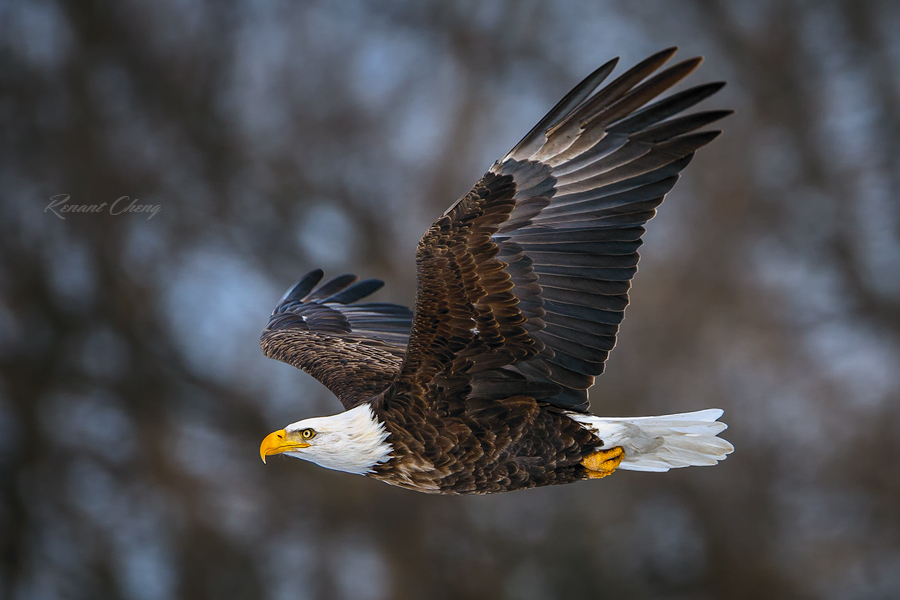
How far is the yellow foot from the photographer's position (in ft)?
14.1

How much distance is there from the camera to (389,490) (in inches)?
449

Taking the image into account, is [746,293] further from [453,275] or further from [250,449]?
[453,275]

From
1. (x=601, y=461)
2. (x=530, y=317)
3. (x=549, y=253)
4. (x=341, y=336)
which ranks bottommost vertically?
(x=601, y=461)

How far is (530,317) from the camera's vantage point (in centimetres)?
412

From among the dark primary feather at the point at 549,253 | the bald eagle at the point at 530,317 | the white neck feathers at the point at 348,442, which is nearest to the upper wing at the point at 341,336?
the white neck feathers at the point at 348,442

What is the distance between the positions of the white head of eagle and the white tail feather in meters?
0.79

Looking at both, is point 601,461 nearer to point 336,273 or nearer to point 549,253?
point 549,253

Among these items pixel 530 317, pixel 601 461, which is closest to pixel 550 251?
pixel 530 317

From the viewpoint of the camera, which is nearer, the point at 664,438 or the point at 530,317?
the point at 530,317

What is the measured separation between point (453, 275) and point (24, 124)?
1093 cm

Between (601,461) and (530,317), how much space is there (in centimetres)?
68

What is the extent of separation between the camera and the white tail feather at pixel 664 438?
432cm

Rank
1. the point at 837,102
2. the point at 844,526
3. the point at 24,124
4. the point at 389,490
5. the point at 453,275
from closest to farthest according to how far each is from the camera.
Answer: the point at 453,275, the point at 844,526, the point at 389,490, the point at 837,102, the point at 24,124

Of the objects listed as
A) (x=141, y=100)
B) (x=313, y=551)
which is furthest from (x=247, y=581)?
(x=141, y=100)
